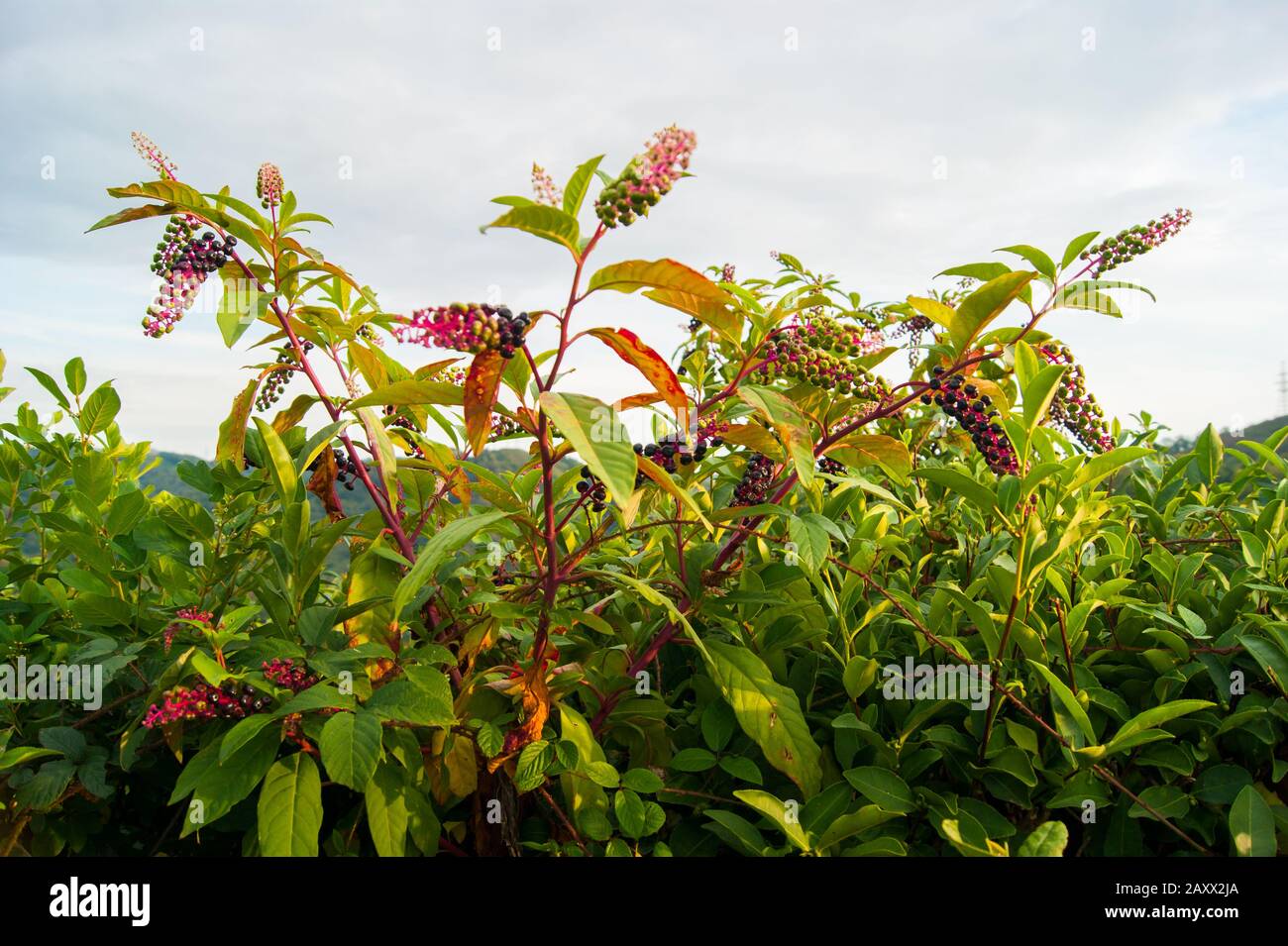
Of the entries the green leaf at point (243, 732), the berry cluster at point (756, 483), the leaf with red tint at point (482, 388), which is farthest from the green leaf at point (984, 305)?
the green leaf at point (243, 732)

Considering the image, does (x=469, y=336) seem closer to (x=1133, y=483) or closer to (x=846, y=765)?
(x=846, y=765)

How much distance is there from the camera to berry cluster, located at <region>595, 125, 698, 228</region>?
61.4 inches

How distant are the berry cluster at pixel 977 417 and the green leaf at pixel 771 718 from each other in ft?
2.51

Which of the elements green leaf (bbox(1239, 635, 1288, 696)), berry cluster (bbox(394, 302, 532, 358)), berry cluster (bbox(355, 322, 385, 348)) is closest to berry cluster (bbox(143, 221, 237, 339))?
berry cluster (bbox(355, 322, 385, 348))

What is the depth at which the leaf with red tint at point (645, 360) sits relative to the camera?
166 cm

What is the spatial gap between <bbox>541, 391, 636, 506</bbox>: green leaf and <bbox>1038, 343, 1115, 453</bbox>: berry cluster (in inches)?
53.3

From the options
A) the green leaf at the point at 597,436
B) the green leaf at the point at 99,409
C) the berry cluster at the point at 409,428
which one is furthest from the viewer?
the green leaf at the point at 99,409

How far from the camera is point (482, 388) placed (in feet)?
5.49

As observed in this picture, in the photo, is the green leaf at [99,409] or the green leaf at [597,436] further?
the green leaf at [99,409]

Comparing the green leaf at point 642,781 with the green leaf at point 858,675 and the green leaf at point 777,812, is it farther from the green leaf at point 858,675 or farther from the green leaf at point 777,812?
the green leaf at point 858,675

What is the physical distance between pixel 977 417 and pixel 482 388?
1.22 m
